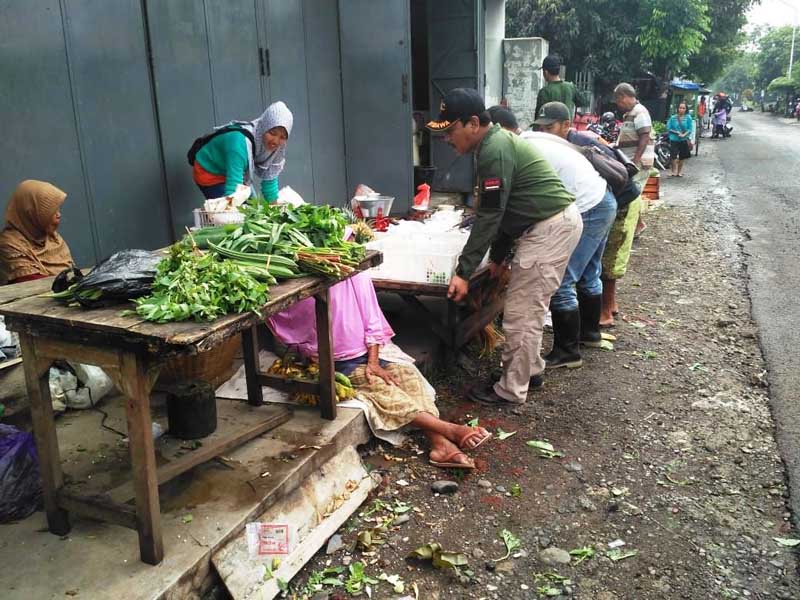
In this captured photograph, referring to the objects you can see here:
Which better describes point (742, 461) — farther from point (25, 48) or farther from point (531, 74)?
point (531, 74)

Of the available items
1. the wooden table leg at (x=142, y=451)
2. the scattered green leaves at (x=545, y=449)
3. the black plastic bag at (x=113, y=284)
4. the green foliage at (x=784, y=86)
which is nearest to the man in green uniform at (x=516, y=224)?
the scattered green leaves at (x=545, y=449)

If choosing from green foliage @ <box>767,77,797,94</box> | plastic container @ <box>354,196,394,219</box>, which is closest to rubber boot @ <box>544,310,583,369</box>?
plastic container @ <box>354,196,394,219</box>

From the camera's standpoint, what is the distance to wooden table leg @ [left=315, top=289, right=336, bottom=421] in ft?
11.3

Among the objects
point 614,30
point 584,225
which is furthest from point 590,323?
point 614,30

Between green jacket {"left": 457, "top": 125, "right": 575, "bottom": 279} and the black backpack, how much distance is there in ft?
5.67

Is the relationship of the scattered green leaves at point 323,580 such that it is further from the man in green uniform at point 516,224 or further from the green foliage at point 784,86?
the green foliage at point 784,86

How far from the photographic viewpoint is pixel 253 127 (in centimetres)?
488

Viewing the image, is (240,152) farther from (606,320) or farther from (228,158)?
(606,320)

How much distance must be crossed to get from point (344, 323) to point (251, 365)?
579 millimetres

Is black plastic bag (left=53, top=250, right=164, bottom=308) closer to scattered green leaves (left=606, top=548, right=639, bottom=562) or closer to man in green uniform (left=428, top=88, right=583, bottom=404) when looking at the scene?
man in green uniform (left=428, top=88, right=583, bottom=404)

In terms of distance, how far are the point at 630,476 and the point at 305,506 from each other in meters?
1.76

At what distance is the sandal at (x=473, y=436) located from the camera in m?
3.72

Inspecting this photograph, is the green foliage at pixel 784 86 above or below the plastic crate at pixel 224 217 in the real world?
above

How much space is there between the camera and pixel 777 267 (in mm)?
7645
